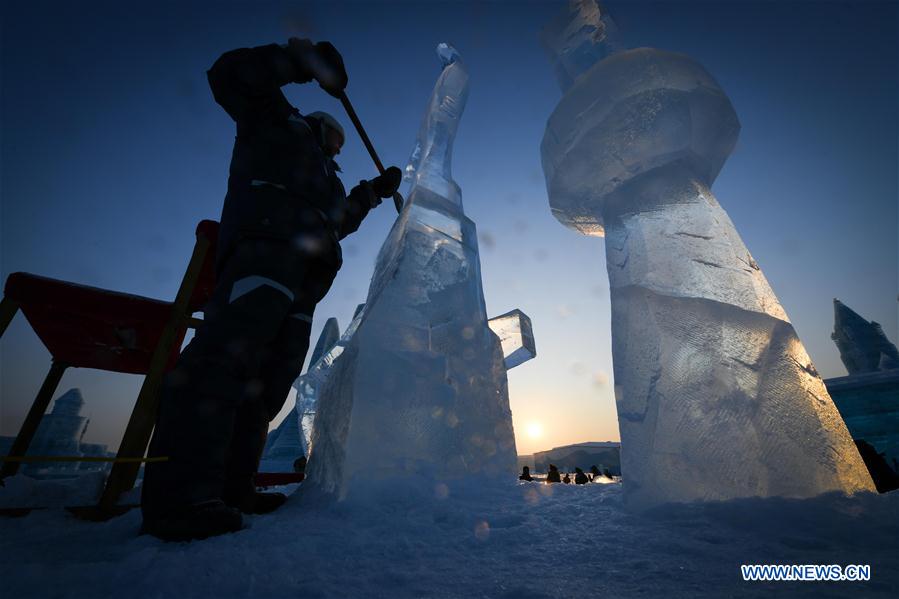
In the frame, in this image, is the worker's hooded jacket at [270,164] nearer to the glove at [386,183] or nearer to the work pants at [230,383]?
the work pants at [230,383]

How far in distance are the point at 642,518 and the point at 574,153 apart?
1604 millimetres

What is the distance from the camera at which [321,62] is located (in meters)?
1.85

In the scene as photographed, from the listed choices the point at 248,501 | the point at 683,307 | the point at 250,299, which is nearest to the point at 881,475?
the point at 683,307

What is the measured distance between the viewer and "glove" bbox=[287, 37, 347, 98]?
69.4 inches

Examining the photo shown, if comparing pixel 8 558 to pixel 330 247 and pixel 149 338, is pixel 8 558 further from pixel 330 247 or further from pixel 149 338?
pixel 149 338

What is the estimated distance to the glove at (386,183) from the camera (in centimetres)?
272

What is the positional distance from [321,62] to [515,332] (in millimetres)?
2235

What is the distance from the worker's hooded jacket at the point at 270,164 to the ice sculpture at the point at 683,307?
1.24m

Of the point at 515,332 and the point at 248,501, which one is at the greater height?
the point at 515,332

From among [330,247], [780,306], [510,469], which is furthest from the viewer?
[510,469]

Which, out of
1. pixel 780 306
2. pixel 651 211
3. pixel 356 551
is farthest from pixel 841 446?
pixel 356 551

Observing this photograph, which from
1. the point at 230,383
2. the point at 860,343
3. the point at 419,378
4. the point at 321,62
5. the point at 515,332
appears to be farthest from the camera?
the point at 860,343

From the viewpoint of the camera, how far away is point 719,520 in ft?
3.33

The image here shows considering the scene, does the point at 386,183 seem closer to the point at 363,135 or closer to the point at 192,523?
the point at 363,135
